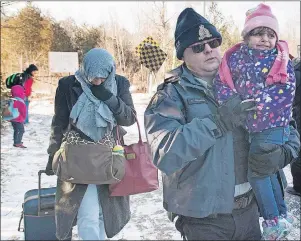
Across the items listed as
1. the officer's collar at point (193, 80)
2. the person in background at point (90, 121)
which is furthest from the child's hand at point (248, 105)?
the person in background at point (90, 121)

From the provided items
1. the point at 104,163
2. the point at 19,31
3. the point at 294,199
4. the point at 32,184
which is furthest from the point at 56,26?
the point at 294,199

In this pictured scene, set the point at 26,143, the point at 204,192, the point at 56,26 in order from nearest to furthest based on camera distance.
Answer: the point at 204,192
the point at 56,26
the point at 26,143

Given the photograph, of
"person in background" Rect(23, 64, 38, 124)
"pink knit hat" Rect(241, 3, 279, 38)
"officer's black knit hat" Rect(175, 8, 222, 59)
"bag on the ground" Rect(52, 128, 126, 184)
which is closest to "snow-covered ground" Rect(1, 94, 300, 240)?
"person in background" Rect(23, 64, 38, 124)

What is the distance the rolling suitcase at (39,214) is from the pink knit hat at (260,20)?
168 centimetres

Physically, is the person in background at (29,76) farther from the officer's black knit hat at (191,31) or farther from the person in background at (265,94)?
the person in background at (265,94)

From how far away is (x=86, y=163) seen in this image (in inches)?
78.2

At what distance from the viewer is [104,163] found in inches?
78.7

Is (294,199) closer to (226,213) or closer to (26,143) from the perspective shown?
(226,213)

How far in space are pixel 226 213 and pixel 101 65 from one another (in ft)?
3.37

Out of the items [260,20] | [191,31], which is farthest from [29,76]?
[260,20]

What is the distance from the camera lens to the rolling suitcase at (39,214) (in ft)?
7.95

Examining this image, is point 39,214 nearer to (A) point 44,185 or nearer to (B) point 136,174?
(B) point 136,174

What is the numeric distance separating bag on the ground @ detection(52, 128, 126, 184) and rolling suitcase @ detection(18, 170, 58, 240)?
517 mm

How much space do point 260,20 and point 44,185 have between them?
3176 millimetres
